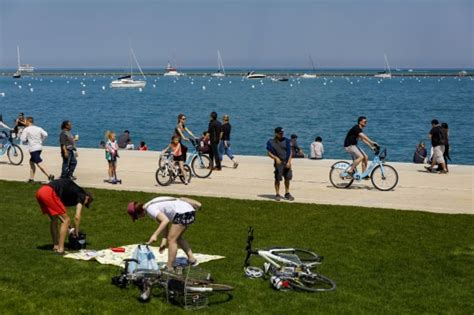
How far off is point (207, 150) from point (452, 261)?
12.4m

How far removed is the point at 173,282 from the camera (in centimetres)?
1008

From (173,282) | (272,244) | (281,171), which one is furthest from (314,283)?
(281,171)

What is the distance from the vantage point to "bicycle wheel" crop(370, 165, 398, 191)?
19.9 meters

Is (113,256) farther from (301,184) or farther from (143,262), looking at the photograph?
(301,184)

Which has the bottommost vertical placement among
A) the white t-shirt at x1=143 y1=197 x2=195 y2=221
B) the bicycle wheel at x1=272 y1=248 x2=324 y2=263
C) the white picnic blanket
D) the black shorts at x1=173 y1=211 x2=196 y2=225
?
the white picnic blanket

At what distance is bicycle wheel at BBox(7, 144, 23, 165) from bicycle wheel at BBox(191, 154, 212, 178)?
292 inches

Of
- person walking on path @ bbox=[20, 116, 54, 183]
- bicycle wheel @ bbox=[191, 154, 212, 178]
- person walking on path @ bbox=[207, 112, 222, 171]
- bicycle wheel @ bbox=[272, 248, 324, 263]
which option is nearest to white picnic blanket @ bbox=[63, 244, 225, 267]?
bicycle wheel @ bbox=[272, 248, 324, 263]

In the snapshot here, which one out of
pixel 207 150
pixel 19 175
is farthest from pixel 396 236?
pixel 19 175

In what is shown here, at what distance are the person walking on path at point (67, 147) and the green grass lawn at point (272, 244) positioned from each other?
5.77ft

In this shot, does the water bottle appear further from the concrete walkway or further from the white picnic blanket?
the concrete walkway

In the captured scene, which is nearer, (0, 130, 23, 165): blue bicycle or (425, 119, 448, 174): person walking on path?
(425, 119, 448, 174): person walking on path

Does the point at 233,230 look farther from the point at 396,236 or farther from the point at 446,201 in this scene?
the point at 446,201

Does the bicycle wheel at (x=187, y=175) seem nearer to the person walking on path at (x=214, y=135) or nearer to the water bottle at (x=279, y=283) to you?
the person walking on path at (x=214, y=135)

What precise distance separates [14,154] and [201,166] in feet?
26.6
